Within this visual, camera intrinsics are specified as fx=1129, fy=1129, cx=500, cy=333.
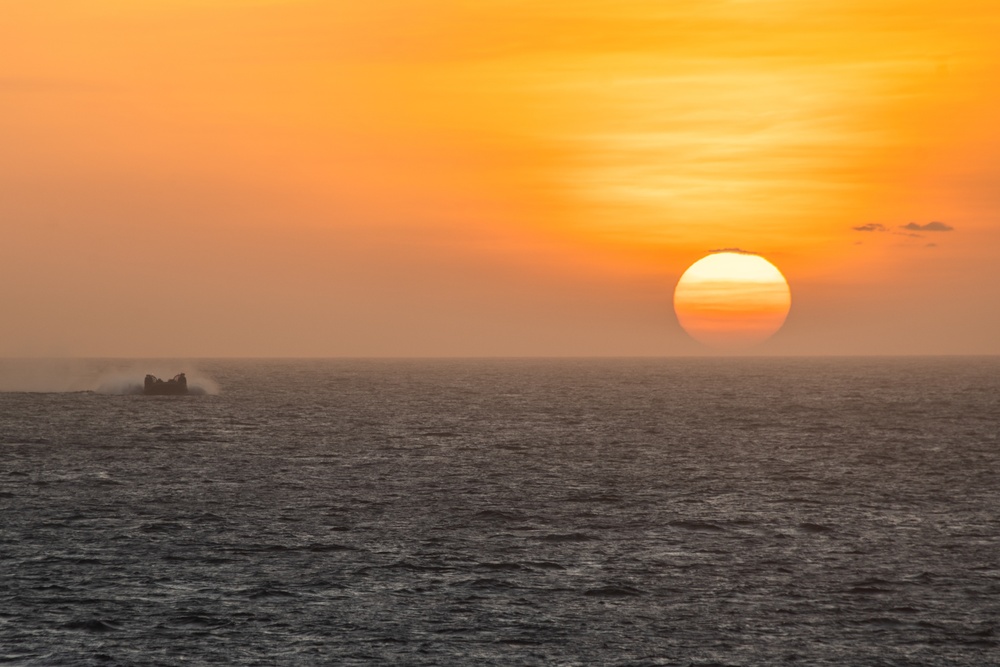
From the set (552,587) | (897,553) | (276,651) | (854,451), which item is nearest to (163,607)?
(276,651)

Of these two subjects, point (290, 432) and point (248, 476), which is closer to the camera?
point (248, 476)

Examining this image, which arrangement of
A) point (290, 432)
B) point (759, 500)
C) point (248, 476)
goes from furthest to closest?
point (290, 432) < point (248, 476) < point (759, 500)

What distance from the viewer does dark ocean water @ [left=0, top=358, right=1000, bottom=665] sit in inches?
1469

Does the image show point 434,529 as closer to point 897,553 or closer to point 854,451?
point 897,553

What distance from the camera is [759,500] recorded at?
72688mm

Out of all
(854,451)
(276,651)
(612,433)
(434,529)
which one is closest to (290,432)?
(612,433)

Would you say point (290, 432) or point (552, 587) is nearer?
point (552, 587)

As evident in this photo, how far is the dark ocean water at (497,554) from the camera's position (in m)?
37.3

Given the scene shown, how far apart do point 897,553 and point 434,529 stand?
2297 cm

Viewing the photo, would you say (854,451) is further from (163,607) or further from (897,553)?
(163,607)

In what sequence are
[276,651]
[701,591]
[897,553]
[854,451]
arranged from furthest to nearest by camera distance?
1. [854,451]
2. [897,553]
3. [701,591]
4. [276,651]

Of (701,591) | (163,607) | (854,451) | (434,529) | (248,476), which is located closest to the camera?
(163,607)

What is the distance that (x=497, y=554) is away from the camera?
52250 mm

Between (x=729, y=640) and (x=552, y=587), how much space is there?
9.52m
